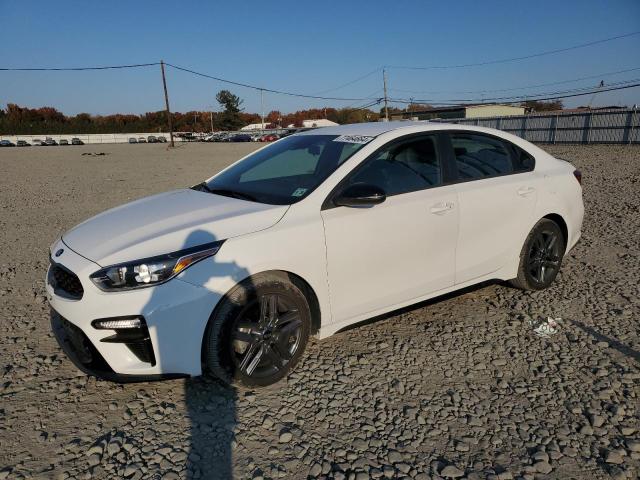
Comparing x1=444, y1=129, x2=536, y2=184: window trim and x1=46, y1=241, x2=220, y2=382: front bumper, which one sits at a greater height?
x1=444, y1=129, x2=536, y2=184: window trim

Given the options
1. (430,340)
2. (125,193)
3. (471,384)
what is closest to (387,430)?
(471,384)

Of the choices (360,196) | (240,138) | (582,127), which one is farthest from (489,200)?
(240,138)

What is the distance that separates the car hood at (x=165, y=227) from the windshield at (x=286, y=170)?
0.19 m

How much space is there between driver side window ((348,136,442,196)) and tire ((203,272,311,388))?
911mm

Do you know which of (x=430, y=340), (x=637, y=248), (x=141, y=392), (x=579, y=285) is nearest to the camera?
(x=141, y=392)

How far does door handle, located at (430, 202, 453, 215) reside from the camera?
3.30m

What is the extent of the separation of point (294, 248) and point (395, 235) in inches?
30.8

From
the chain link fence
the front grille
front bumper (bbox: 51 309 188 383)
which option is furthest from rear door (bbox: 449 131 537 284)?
the chain link fence

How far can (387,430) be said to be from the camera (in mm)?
2449

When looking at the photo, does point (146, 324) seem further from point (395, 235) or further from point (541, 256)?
point (541, 256)

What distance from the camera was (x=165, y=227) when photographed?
9.00 feet

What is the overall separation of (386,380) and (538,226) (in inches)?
84.3

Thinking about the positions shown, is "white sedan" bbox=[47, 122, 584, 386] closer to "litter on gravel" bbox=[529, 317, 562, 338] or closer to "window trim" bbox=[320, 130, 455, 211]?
"window trim" bbox=[320, 130, 455, 211]

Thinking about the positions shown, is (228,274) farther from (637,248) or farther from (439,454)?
(637,248)
